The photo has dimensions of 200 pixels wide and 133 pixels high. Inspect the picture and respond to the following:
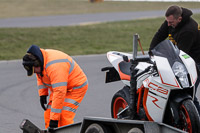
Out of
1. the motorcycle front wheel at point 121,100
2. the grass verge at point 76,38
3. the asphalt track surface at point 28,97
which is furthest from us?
the grass verge at point 76,38

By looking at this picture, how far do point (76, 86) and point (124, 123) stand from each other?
1.27 m

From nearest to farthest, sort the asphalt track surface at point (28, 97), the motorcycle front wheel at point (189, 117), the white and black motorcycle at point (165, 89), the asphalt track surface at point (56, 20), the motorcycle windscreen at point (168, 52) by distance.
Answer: the motorcycle front wheel at point (189, 117)
the white and black motorcycle at point (165, 89)
the motorcycle windscreen at point (168, 52)
the asphalt track surface at point (28, 97)
the asphalt track surface at point (56, 20)

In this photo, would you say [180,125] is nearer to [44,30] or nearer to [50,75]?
[50,75]

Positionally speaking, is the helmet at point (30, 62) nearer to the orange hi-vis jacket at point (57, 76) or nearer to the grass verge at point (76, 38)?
the orange hi-vis jacket at point (57, 76)

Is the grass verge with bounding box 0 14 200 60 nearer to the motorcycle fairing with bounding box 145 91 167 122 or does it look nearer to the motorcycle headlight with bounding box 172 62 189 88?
the motorcycle fairing with bounding box 145 91 167 122

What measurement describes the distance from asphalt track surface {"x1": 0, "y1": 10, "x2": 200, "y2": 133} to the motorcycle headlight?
2803mm

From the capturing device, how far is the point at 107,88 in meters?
11.1

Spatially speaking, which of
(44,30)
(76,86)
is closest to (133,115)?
(76,86)

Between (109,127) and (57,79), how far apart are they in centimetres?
91

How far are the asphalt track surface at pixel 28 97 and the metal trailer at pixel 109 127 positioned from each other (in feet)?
5.50

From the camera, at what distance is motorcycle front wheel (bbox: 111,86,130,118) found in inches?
271

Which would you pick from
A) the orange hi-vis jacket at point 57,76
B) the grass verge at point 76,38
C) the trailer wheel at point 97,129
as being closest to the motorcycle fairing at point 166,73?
the trailer wheel at point 97,129

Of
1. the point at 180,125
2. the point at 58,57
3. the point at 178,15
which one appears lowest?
the point at 180,125

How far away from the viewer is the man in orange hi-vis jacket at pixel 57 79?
20.5 ft
